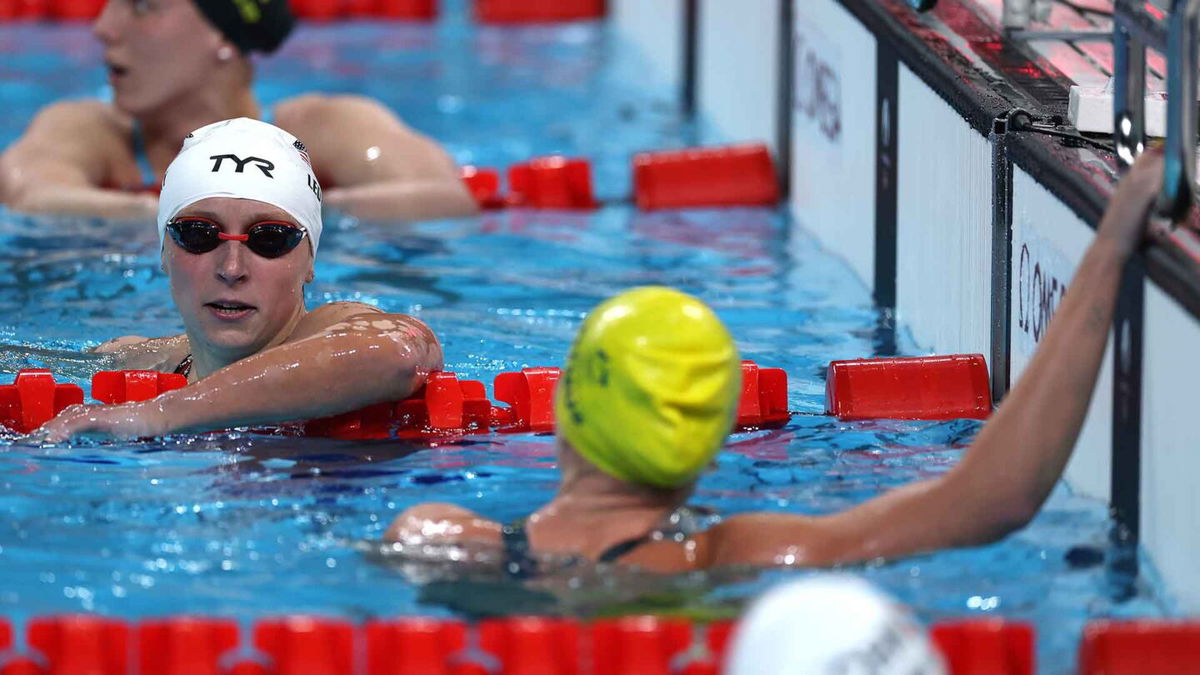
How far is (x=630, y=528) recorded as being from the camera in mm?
2895

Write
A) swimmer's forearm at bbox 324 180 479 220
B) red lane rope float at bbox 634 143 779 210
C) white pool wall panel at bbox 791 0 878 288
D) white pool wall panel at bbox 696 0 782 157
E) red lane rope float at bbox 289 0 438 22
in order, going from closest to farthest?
white pool wall panel at bbox 791 0 878 288 → swimmer's forearm at bbox 324 180 479 220 → red lane rope float at bbox 634 143 779 210 → white pool wall panel at bbox 696 0 782 157 → red lane rope float at bbox 289 0 438 22

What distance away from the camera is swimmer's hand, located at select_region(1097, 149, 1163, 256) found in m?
3.16

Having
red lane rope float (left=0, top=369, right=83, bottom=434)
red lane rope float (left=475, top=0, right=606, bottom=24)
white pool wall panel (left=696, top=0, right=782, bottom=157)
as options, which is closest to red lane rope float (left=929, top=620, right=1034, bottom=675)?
red lane rope float (left=0, top=369, right=83, bottom=434)

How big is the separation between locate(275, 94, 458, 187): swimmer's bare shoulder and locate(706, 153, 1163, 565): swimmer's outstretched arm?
12.1 ft

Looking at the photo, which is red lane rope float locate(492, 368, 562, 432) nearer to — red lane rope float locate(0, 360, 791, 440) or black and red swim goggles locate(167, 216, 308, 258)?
red lane rope float locate(0, 360, 791, 440)

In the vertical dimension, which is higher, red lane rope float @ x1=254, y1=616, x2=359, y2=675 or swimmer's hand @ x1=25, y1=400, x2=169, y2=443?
swimmer's hand @ x1=25, y1=400, x2=169, y2=443

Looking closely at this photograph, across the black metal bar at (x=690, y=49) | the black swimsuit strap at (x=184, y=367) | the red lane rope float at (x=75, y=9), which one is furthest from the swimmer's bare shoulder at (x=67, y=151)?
the red lane rope float at (x=75, y=9)

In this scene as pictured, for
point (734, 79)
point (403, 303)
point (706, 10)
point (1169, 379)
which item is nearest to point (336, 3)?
point (706, 10)

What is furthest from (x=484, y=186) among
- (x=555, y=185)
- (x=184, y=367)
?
(x=184, y=367)

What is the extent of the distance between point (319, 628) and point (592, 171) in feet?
17.1

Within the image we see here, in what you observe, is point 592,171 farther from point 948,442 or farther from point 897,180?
point 948,442

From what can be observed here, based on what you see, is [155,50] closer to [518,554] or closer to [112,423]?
[112,423]

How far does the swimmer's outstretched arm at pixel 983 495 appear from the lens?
9.73ft

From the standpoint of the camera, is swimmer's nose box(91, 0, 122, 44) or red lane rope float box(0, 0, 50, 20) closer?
swimmer's nose box(91, 0, 122, 44)
